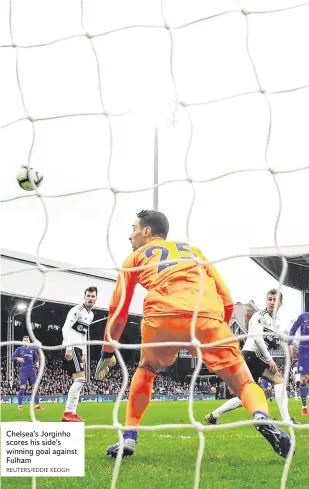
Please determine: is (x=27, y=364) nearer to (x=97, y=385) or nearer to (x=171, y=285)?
(x=171, y=285)

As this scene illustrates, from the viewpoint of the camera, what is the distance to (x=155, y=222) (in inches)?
126

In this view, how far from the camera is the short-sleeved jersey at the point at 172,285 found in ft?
9.63

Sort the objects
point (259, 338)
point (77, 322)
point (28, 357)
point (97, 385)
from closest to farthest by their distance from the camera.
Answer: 1. point (259, 338)
2. point (77, 322)
3. point (28, 357)
4. point (97, 385)

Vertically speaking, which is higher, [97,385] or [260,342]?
[260,342]

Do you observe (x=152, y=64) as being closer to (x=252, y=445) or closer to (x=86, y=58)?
(x=86, y=58)

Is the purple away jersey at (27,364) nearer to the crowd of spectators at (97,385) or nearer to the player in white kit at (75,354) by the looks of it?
the player in white kit at (75,354)

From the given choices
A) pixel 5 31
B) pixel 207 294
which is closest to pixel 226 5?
pixel 5 31

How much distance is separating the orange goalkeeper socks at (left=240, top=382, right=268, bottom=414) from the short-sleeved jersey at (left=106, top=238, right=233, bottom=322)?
12.0 inches

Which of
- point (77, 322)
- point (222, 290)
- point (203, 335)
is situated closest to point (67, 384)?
point (77, 322)

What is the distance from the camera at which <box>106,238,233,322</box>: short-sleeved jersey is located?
2936 mm

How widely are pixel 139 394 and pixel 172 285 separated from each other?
0.51m

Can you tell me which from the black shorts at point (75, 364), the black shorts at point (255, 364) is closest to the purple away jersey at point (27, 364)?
the black shorts at point (75, 364)

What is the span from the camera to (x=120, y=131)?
3.55m

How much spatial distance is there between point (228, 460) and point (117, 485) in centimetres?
78
